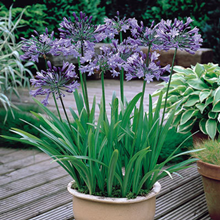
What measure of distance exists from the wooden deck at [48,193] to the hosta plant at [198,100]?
0.30 m

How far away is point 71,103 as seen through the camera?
15.7 ft

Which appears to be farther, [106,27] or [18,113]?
[18,113]

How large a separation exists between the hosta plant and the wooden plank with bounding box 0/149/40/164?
47.5 inches

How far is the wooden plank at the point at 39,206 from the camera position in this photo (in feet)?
6.47

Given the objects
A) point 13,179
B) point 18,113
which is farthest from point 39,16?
point 13,179

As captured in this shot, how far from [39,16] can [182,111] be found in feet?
14.2

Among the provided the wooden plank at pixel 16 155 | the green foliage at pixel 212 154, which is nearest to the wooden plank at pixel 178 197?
the green foliage at pixel 212 154

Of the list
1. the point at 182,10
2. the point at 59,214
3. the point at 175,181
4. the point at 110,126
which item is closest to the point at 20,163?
the point at 59,214

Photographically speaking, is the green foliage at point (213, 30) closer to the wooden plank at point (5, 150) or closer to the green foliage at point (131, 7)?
the green foliage at point (131, 7)

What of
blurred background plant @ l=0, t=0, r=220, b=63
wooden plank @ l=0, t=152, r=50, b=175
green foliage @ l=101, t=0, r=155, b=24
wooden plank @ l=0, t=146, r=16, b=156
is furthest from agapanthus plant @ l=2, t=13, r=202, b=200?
green foliage @ l=101, t=0, r=155, b=24

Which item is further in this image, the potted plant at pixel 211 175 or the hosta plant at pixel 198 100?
the hosta plant at pixel 198 100

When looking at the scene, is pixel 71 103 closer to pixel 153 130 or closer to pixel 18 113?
pixel 18 113

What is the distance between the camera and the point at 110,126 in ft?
4.82

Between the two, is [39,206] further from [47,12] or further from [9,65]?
[47,12]
